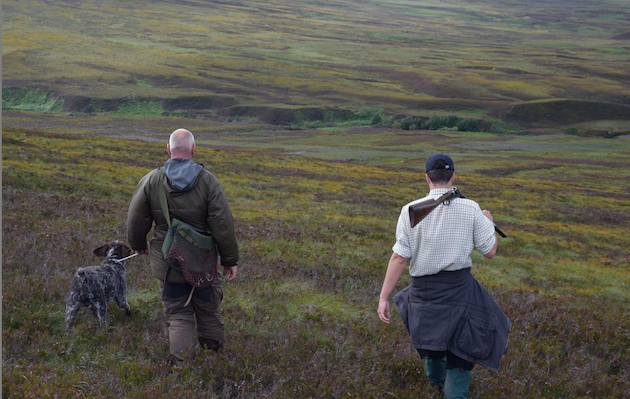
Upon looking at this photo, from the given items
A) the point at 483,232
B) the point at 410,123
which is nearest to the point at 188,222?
the point at 483,232

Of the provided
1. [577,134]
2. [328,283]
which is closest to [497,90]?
[577,134]

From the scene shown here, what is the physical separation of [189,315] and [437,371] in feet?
10.1

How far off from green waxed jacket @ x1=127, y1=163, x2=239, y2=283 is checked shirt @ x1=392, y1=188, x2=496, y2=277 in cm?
206

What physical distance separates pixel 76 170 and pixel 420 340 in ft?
88.2

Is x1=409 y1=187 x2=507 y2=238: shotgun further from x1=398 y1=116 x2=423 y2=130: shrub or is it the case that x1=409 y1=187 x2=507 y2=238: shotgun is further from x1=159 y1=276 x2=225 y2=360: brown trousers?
x1=398 y1=116 x2=423 y2=130: shrub

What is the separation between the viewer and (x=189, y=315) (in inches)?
307

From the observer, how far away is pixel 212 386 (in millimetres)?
7035

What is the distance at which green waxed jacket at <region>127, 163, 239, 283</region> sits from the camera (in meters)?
7.31

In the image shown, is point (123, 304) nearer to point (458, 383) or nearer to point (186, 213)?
point (186, 213)

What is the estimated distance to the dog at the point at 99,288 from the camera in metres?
8.45

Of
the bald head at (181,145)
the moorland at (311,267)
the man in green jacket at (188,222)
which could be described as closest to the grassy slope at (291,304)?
the moorland at (311,267)

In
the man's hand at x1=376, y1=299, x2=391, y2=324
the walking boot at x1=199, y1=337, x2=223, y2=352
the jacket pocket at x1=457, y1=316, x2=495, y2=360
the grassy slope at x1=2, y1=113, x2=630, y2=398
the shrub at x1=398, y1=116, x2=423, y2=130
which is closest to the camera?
the jacket pocket at x1=457, y1=316, x2=495, y2=360

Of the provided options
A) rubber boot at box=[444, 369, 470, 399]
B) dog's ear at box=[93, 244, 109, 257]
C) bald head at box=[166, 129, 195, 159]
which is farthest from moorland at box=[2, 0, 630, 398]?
bald head at box=[166, 129, 195, 159]

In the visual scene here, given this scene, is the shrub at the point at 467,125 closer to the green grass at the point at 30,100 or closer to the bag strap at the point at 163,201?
the green grass at the point at 30,100
